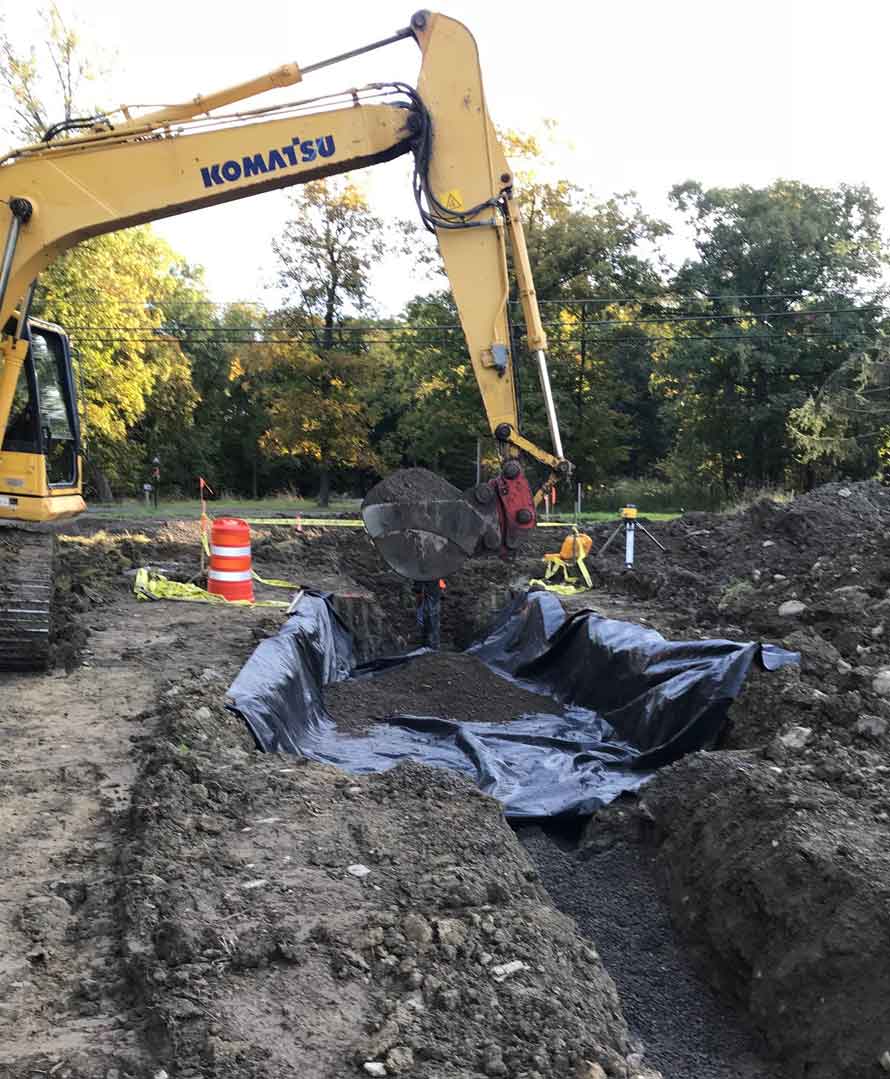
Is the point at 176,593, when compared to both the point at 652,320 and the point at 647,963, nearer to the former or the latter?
the point at 647,963

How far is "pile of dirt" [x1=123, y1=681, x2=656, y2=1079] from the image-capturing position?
8.18 feet

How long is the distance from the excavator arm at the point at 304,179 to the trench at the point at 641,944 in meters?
3.41

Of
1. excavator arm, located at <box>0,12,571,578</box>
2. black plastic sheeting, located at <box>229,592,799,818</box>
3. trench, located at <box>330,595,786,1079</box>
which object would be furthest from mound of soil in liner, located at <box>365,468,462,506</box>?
trench, located at <box>330,595,786,1079</box>

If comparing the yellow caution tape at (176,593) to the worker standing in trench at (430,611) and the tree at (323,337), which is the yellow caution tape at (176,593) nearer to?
the worker standing in trench at (430,611)

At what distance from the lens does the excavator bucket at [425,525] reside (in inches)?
320

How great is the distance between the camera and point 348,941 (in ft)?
9.96

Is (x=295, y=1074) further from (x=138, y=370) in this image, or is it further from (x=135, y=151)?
(x=138, y=370)

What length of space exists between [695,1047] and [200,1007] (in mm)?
1867

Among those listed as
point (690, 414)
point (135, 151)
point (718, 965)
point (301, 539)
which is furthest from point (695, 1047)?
point (690, 414)

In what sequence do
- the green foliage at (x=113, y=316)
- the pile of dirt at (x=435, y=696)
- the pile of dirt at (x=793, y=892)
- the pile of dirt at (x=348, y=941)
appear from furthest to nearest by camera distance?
the green foliage at (x=113, y=316) < the pile of dirt at (x=435, y=696) < the pile of dirt at (x=793, y=892) < the pile of dirt at (x=348, y=941)

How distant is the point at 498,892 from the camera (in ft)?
11.3

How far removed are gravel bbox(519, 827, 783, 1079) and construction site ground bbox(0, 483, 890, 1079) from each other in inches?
0.5

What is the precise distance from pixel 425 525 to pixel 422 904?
17.3 ft

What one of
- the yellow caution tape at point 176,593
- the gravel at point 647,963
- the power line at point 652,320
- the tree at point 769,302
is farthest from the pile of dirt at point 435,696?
the tree at point 769,302
